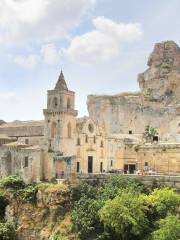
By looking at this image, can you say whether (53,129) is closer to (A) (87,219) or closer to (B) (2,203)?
(B) (2,203)

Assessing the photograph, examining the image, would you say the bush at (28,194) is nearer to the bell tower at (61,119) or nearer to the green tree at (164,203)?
the bell tower at (61,119)

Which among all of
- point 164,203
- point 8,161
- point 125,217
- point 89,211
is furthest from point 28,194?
point 164,203

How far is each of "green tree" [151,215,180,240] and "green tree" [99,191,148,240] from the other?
1.81 metres

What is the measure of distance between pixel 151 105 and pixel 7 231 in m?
40.7

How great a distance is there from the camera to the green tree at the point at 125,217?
43.3 m

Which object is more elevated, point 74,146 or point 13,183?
point 74,146

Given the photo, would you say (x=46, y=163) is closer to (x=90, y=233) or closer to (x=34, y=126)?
(x=34, y=126)

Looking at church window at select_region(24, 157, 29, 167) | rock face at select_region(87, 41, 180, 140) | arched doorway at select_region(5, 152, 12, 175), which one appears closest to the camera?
church window at select_region(24, 157, 29, 167)

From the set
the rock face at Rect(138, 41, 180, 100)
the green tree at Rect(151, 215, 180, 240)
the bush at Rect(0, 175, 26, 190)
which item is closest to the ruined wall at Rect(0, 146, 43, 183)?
the bush at Rect(0, 175, 26, 190)

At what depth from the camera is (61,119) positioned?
5838 cm

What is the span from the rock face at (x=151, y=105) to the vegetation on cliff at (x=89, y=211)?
102 ft

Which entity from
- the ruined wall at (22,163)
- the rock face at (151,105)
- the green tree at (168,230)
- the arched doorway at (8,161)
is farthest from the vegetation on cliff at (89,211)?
the rock face at (151,105)

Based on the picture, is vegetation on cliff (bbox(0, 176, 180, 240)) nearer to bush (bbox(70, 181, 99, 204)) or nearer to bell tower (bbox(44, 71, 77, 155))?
bush (bbox(70, 181, 99, 204))

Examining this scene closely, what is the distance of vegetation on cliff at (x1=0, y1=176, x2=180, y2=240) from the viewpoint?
4375 cm
